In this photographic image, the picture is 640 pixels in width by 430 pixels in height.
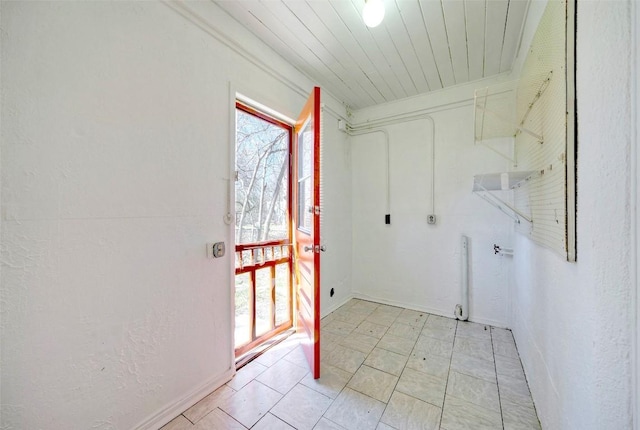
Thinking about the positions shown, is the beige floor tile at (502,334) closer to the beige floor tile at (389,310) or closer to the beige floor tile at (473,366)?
the beige floor tile at (473,366)

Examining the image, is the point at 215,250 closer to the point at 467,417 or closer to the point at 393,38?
the point at 467,417

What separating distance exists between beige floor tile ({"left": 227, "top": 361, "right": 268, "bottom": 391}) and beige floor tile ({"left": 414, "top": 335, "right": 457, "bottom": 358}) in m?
1.29

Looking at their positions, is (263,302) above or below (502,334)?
above

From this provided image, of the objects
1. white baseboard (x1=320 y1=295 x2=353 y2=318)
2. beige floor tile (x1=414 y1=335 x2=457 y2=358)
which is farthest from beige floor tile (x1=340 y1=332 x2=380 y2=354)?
white baseboard (x1=320 y1=295 x2=353 y2=318)

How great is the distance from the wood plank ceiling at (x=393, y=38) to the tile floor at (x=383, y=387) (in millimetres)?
2517

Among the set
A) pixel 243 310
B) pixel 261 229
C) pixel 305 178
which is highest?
pixel 305 178

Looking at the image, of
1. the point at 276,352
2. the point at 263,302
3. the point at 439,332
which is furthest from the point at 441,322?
the point at 263,302

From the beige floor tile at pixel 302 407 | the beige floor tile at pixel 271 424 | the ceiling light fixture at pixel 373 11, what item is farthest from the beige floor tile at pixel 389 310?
the ceiling light fixture at pixel 373 11

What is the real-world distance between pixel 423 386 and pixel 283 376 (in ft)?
3.18

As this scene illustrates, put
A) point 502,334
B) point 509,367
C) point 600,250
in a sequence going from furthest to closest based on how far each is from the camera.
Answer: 1. point 502,334
2. point 509,367
3. point 600,250

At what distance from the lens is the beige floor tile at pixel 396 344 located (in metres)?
2.04

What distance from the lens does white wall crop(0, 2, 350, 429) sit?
37.0 inches

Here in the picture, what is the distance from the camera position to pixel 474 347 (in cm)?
206

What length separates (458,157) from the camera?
2600 millimetres
